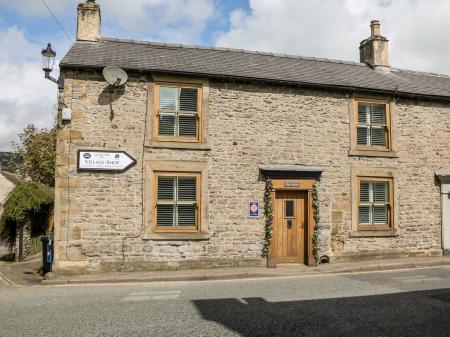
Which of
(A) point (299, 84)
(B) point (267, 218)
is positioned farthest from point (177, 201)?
(A) point (299, 84)

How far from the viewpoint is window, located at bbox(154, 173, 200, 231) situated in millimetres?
10891

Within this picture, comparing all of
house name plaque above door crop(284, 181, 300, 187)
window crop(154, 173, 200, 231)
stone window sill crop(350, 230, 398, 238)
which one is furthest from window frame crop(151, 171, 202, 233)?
stone window sill crop(350, 230, 398, 238)

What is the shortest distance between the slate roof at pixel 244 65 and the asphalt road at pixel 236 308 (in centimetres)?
589

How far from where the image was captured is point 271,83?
1175 centimetres

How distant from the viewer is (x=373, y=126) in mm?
12703

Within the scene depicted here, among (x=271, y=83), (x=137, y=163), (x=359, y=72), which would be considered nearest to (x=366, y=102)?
(x=359, y=72)

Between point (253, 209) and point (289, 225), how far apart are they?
131cm

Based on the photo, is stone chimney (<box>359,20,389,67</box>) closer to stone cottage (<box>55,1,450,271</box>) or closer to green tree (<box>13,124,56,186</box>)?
stone cottage (<box>55,1,450,271</box>)

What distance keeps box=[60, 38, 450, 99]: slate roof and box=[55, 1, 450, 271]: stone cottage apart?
0.08 meters

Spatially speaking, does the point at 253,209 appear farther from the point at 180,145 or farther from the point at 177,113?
Result: the point at 177,113

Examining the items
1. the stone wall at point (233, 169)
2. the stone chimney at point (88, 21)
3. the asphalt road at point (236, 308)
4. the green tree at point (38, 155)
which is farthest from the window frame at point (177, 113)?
the green tree at point (38, 155)

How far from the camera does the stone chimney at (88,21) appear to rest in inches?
479

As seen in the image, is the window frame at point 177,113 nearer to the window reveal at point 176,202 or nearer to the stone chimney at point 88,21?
the window reveal at point 176,202

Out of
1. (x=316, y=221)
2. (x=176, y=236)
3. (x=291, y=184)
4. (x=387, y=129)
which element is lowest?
(x=176, y=236)
